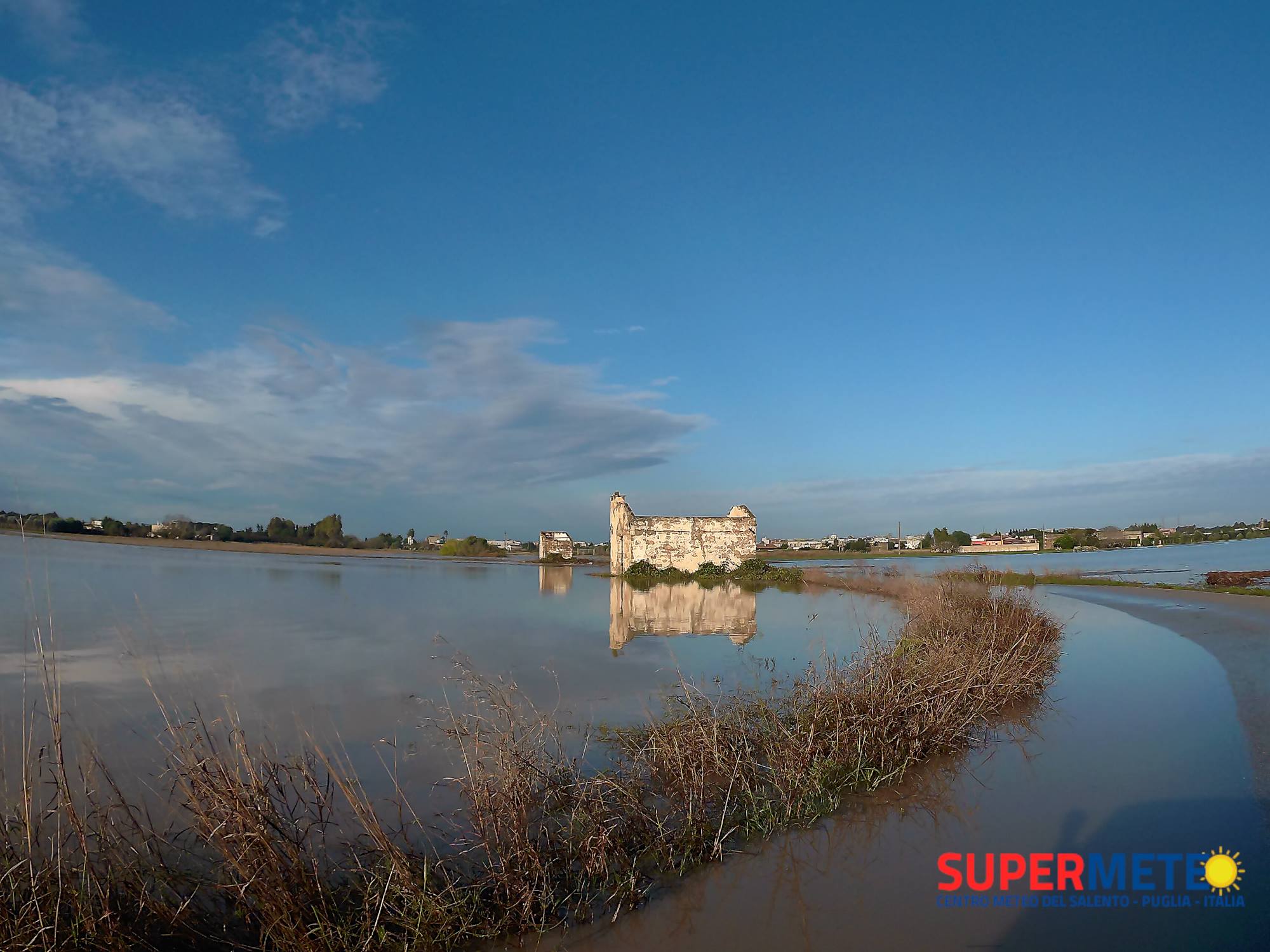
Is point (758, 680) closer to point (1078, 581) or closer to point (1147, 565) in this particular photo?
point (1078, 581)

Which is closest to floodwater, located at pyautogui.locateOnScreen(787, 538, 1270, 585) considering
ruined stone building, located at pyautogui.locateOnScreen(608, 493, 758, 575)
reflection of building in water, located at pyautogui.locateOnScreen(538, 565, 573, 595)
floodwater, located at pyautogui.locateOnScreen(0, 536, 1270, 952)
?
ruined stone building, located at pyautogui.locateOnScreen(608, 493, 758, 575)

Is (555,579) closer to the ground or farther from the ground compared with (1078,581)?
farther from the ground

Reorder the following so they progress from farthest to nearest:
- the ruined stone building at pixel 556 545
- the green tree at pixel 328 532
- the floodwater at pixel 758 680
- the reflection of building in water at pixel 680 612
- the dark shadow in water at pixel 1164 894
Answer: the green tree at pixel 328 532 → the ruined stone building at pixel 556 545 → the reflection of building in water at pixel 680 612 → the floodwater at pixel 758 680 → the dark shadow in water at pixel 1164 894

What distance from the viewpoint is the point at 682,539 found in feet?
108

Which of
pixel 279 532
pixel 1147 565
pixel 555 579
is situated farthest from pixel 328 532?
pixel 1147 565

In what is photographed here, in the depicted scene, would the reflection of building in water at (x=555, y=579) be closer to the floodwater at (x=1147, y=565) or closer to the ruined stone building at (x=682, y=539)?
the ruined stone building at (x=682, y=539)

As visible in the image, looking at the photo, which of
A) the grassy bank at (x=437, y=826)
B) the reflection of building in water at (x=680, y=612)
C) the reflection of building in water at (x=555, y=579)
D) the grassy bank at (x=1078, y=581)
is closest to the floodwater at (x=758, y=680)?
the reflection of building in water at (x=680, y=612)

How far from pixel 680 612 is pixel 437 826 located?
43.6ft

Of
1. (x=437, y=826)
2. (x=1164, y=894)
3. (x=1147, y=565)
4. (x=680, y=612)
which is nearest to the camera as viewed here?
(x=1164, y=894)

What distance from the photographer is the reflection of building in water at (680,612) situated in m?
13.9

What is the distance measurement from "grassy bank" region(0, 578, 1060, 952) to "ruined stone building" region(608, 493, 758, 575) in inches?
994

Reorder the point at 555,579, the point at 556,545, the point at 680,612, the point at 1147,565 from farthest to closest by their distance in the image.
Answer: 1. the point at 556,545
2. the point at 1147,565
3. the point at 555,579
4. the point at 680,612

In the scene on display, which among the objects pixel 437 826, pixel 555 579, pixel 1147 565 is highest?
pixel 437 826

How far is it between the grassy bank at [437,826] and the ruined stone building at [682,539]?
25244 mm
